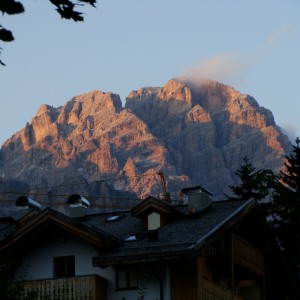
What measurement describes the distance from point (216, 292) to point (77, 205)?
7.70 meters

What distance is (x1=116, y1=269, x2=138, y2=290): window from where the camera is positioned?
2631 centimetres

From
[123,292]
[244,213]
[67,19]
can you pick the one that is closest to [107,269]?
[123,292]

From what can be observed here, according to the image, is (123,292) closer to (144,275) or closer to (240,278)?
(144,275)

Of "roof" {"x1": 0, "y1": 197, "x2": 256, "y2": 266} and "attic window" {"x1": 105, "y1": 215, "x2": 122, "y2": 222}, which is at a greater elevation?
"attic window" {"x1": 105, "y1": 215, "x2": 122, "y2": 222}

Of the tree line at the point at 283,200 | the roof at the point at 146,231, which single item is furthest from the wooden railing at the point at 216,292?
the tree line at the point at 283,200

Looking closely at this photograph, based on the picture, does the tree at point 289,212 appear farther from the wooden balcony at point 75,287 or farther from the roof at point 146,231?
the wooden balcony at point 75,287

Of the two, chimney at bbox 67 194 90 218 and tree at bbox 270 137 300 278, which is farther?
tree at bbox 270 137 300 278

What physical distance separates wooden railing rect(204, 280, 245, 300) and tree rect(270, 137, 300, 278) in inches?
556

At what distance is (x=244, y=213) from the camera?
Result: 94.6 ft

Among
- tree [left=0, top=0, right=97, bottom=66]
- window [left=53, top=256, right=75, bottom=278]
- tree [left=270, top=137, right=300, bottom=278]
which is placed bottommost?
tree [left=0, top=0, right=97, bottom=66]

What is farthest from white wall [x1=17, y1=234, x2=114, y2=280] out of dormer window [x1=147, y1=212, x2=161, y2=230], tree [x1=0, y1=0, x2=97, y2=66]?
tree [x1=0, y1=0, x2=97, y2=66]

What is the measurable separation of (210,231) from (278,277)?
8437 mm

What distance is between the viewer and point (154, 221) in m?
28.6

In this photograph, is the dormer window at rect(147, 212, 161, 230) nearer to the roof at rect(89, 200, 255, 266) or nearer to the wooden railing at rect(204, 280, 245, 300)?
the roof at rect(89, 200, 255, 266)
